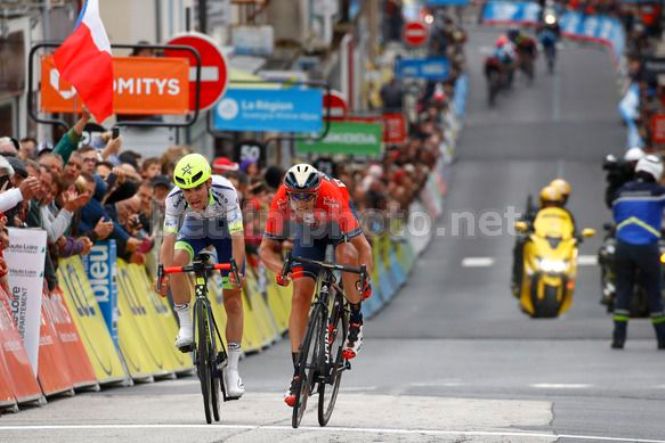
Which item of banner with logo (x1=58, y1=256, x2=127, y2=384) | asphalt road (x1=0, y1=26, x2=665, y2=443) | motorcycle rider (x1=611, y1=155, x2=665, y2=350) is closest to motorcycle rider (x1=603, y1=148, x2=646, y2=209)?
asphalt road (x1=0, y1=26, x2=665, y2=443)

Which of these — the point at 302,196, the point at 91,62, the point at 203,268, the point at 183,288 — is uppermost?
the point at 91,62

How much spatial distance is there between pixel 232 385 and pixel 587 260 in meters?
26.1

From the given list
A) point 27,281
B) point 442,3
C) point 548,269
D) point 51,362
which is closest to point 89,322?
point 51,362

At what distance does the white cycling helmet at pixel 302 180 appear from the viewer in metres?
12.7

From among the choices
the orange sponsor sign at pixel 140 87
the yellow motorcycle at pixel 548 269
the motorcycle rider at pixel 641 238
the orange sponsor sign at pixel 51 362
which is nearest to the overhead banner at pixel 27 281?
the orange sponsor sign at pixel 51 362

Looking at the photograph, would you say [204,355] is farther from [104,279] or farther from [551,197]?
[551,197]

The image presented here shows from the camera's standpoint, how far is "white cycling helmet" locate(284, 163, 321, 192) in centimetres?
1273

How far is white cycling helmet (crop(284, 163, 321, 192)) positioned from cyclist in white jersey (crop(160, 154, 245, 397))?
1.93ft

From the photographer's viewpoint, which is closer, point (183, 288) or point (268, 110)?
point (183, 288)

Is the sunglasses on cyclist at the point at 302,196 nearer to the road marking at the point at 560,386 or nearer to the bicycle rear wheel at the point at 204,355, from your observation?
the bicycle rear wheel at the point at 204,355

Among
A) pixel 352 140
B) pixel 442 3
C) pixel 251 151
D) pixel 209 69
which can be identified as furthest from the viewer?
pixel 442 3

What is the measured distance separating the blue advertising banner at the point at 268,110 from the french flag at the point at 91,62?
8.12m

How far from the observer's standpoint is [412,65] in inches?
2248

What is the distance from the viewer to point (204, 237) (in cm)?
1355
